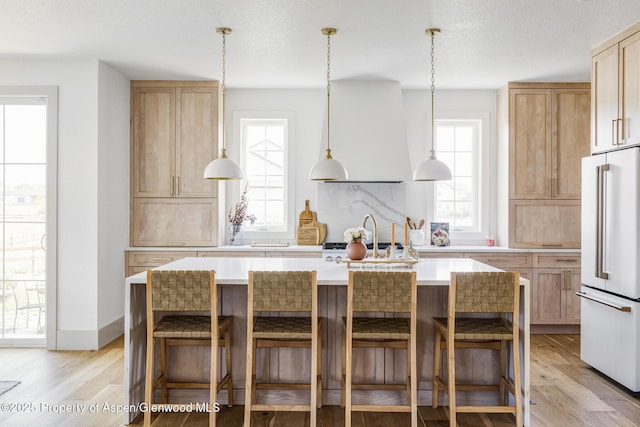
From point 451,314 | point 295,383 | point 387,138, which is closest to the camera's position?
point 451,314

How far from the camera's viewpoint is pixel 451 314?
263cm

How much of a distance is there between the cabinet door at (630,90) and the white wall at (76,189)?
4.47 meters

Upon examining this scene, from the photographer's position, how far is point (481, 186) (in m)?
5.50

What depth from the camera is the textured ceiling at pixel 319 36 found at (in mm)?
3162

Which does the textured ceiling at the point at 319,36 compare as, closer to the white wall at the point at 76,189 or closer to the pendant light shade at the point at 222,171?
the white wall at the point at 76,189

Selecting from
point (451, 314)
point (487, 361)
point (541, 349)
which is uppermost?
point (451, 314)

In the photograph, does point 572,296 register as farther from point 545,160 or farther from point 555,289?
point 545,160

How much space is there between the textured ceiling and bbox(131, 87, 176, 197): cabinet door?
0.26 meters

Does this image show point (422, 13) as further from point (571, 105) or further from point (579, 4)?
point (571, 105)

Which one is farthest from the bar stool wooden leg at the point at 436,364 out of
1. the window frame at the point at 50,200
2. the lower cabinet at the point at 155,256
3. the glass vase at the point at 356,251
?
the window frame at the point at 50,200

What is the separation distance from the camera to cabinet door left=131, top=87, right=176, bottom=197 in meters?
5.04

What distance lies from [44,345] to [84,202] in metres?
1.41

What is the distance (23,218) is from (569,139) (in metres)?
5.62

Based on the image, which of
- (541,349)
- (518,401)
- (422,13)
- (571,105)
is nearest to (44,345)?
(518,401)
